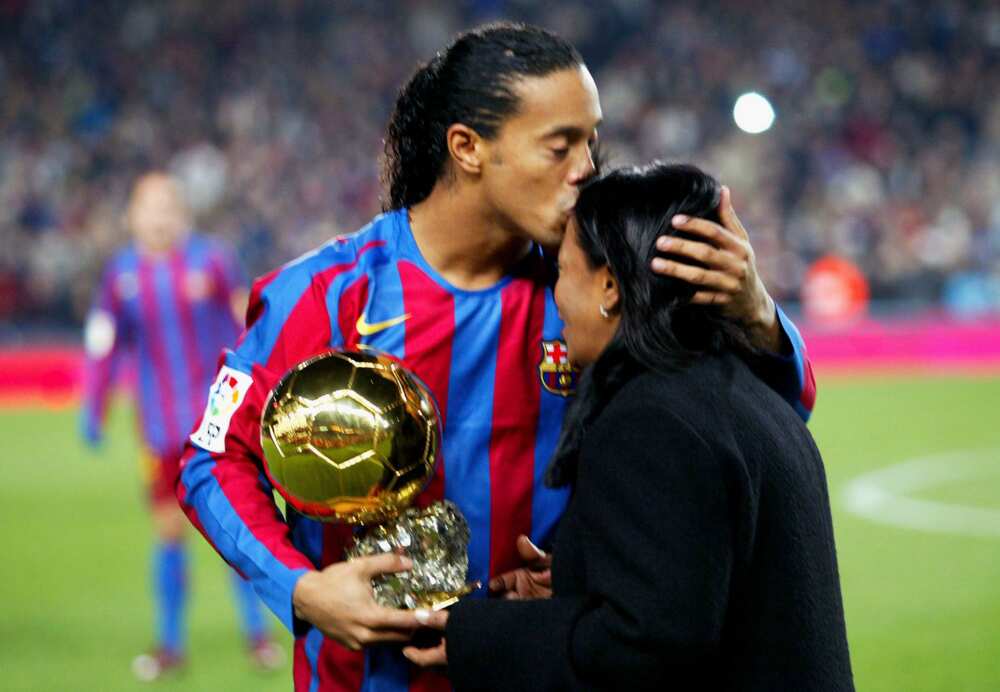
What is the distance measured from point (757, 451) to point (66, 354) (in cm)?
1353

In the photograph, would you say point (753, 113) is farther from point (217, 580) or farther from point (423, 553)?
point (217, 580)

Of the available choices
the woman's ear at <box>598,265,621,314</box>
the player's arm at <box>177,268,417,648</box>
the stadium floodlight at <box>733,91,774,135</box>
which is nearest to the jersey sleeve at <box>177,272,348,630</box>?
the player's arm at <box>177,268,417,648</box>

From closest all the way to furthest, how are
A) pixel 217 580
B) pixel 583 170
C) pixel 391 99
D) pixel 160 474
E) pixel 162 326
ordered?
pixel 583 170 → pixel 160 474 → pixel 162 326 → pixel 217 580 → pixel 391 99

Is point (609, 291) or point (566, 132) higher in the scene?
point (566, 132)

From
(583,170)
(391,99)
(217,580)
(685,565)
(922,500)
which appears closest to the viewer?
(685,565)

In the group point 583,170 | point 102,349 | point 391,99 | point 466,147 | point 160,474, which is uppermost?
point 391,99

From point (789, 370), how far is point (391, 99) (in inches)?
558

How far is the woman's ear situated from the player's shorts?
13.8 ft

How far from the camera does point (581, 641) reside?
1874 mm

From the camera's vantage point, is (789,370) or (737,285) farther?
(789,370)

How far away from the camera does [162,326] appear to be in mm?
6168

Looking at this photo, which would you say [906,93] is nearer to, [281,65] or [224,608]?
[281,65]

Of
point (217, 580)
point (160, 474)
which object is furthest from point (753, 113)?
point (217, 580)

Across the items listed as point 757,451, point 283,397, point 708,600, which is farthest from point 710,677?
point 283,397
